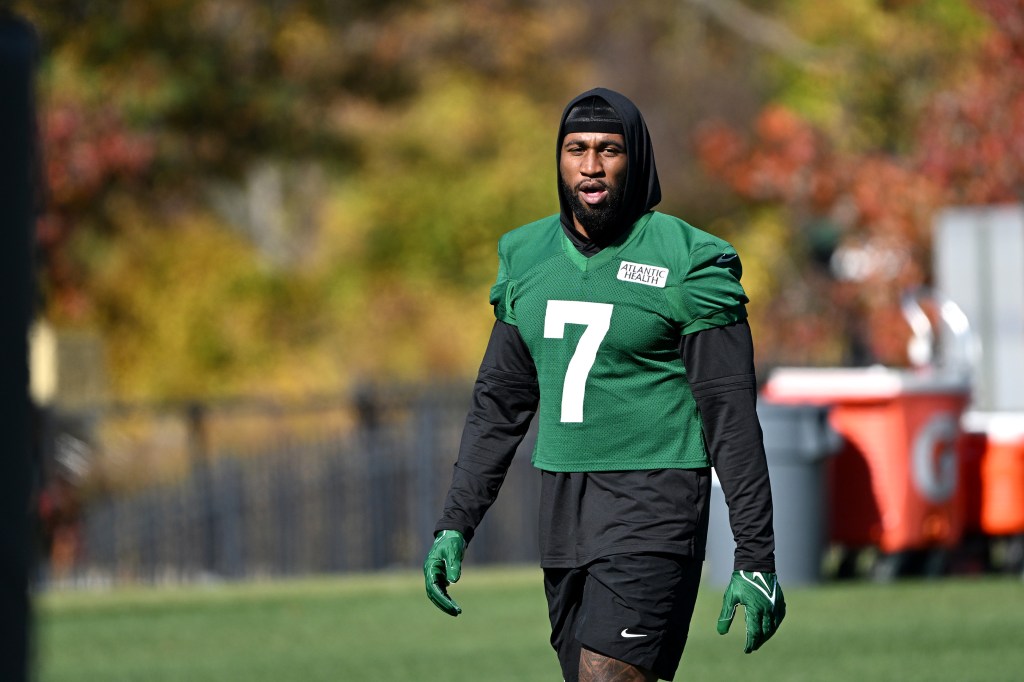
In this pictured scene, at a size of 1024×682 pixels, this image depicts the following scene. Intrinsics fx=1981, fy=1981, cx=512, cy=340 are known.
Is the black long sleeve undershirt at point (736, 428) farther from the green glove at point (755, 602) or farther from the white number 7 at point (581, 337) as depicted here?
the white number 7 at point (581, 337)

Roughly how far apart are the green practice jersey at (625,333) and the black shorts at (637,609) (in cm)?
A: 23

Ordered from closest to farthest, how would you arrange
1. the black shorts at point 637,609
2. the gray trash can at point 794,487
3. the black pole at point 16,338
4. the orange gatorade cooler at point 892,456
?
the black pole at point 16,338
the black shorts at point 637,609
the gray trash can at point 794,487
the orange gatorade cooler at point 892,456

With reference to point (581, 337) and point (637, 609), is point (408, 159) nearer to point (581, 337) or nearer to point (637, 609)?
point (581, 337)

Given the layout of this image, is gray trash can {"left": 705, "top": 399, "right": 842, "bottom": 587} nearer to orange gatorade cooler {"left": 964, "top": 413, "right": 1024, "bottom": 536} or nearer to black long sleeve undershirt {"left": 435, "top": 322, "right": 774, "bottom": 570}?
orange gatorade cooler {"left": 964, "top": 413, "right": 1024, "bottom": 536}

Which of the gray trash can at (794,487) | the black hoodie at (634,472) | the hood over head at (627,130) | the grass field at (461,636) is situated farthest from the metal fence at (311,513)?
the hood over head at (627,130)

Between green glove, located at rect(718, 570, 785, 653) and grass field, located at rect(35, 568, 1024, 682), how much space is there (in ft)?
12.6

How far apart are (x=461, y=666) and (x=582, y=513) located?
198 inches

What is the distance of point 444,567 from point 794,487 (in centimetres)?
779

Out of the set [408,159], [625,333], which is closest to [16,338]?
[625,333]

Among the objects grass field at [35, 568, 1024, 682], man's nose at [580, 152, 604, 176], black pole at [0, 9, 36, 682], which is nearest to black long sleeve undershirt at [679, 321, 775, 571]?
man's nose at [580, 152, 604, 176]

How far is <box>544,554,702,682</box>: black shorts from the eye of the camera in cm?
431

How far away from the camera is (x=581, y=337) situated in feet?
14.5

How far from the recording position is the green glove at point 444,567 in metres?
4.52

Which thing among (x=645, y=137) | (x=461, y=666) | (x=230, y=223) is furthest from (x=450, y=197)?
(x=645, y=137)
